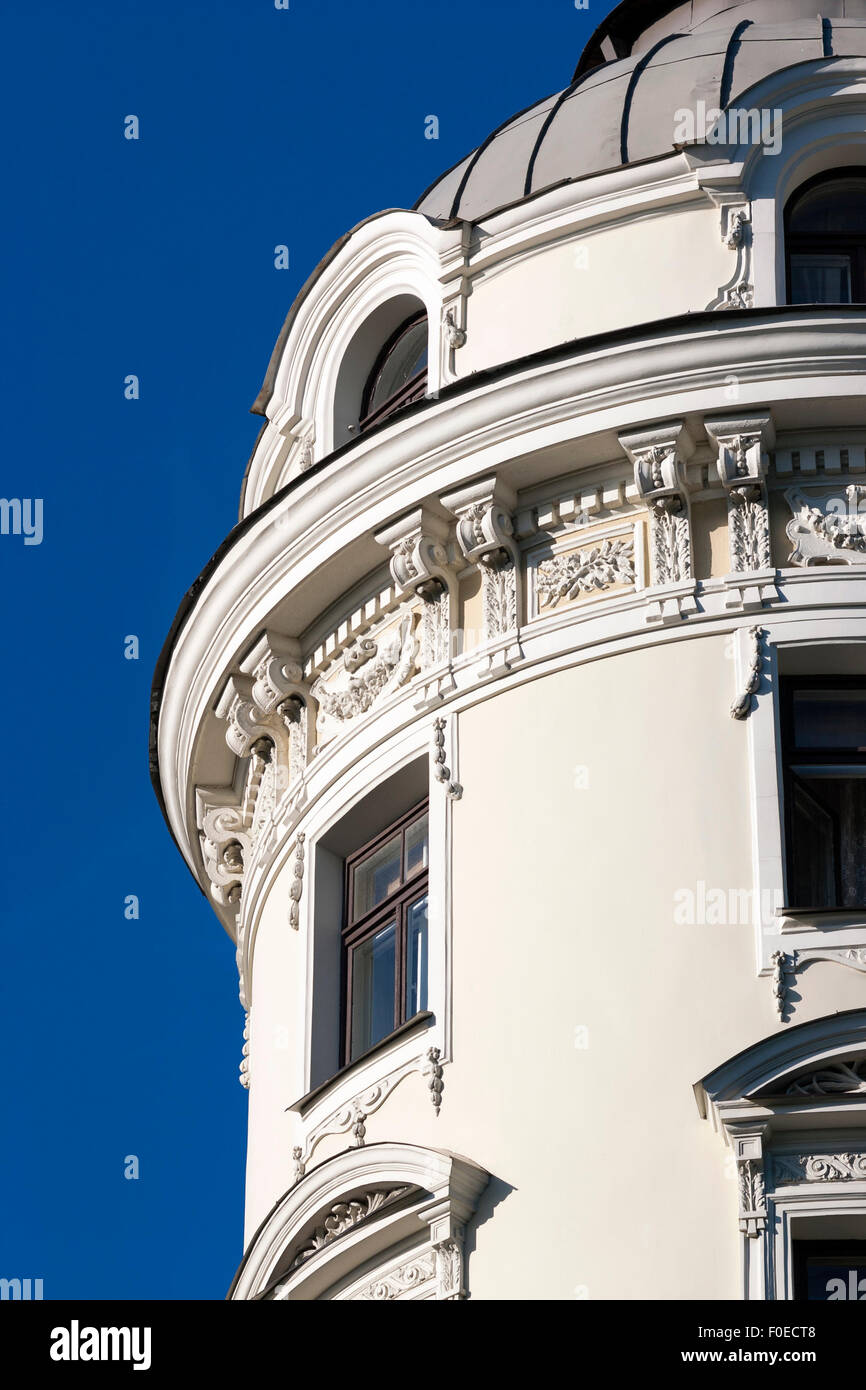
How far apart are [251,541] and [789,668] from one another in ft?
13.9

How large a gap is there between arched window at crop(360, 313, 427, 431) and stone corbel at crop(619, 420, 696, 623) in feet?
10.4

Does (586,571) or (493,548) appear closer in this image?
(586,571)

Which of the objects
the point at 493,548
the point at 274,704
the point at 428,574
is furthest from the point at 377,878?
the point at 493,548

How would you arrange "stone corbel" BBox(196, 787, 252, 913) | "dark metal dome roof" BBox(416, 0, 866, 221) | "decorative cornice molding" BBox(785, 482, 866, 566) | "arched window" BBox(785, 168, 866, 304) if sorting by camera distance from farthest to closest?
"stone corbel" BBox(196, 787, 252, 913), "dark metal dome roof" BBox(416, 0, 866, 221), "arched window" BBox(785, 168, 866, 304), "decorative cornice molding" BBox(785, 482, 866, 566)

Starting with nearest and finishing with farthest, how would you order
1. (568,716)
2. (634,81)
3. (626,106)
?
(568,716)
(626,106)
(634,81)

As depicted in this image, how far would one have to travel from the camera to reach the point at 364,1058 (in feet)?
67.7

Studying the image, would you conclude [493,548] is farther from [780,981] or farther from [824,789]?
[780,981]

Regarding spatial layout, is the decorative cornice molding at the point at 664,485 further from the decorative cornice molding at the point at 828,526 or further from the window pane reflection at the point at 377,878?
the window pane reflection at the point at 377,878

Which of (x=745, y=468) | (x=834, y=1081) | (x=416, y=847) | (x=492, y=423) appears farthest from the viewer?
(x=416, y=847)

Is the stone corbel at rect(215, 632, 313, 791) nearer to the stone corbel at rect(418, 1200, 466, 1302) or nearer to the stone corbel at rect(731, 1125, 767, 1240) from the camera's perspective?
the stone corbel at rect(418, 1200, 466, 1302)

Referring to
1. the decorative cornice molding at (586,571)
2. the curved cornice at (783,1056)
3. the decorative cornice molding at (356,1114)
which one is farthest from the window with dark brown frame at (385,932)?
the curved cornice at (783,1056)

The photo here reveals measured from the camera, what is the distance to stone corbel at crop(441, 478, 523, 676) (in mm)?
21469

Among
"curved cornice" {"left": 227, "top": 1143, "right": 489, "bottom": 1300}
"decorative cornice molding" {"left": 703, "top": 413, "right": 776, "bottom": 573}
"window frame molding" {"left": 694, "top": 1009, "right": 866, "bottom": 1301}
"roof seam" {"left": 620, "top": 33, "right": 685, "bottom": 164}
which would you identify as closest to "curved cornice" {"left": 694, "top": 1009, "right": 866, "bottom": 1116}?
"window frame molding" {"left": 694, "top": 1009, "right": 866, "bottom": 1301}

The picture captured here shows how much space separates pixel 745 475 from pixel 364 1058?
442cm
